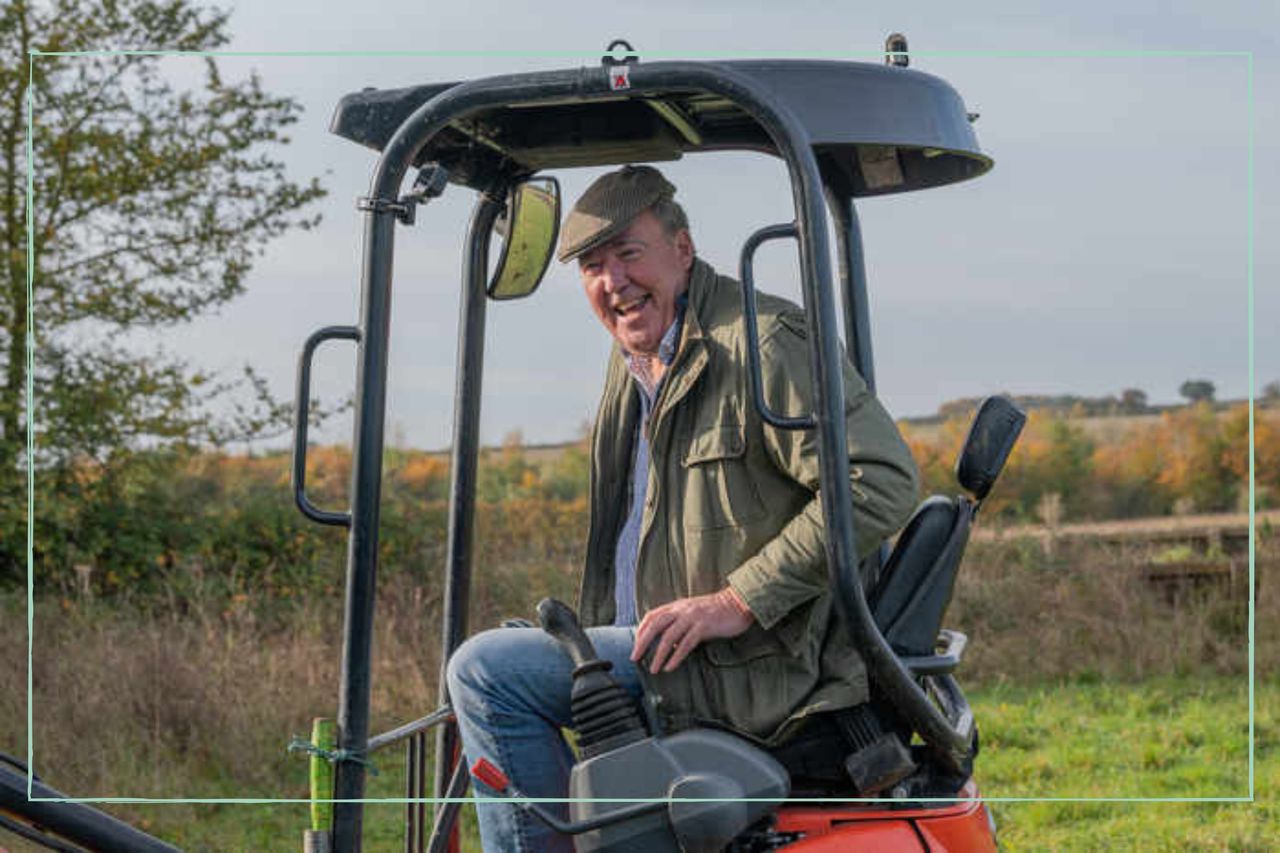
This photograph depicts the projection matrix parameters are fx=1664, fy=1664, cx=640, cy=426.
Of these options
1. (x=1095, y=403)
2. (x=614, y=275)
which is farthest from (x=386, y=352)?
(x=1095, y=403)

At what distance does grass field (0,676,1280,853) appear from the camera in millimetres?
5977

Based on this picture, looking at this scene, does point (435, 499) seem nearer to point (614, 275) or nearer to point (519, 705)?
point (519, 705)

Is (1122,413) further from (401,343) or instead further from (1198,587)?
(1198,587)

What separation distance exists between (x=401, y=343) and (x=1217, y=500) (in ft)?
12.0

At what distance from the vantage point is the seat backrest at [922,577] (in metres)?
3.00

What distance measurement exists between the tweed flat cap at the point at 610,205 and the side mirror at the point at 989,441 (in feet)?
2.31

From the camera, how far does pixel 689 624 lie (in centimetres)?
281

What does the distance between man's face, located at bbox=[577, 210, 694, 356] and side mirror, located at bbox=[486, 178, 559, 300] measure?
9.8 inches

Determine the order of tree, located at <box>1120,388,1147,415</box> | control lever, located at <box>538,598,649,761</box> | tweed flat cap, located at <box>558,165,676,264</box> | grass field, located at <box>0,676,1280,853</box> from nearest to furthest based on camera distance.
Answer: control lever, located at <box>538,598,649,761</box> → tweed flat cap, located at <box>558,165,676,264</box> → tree, located at <box>1120,388,1147,415</box> → grass field, located at <box>0,676,1280,853</box>

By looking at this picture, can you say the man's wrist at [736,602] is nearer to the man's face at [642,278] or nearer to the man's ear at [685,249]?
the man's face at [642,278]

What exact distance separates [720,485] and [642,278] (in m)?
0.41

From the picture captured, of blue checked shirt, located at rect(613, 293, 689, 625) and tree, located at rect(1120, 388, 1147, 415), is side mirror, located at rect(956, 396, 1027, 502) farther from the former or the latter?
blue checked shirt, located at rect(613, 293, 689, 625)

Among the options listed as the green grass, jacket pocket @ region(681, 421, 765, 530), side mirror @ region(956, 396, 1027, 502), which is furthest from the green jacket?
the green grass

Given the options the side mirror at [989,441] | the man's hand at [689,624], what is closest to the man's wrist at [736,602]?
the man's hand at [689,624]
